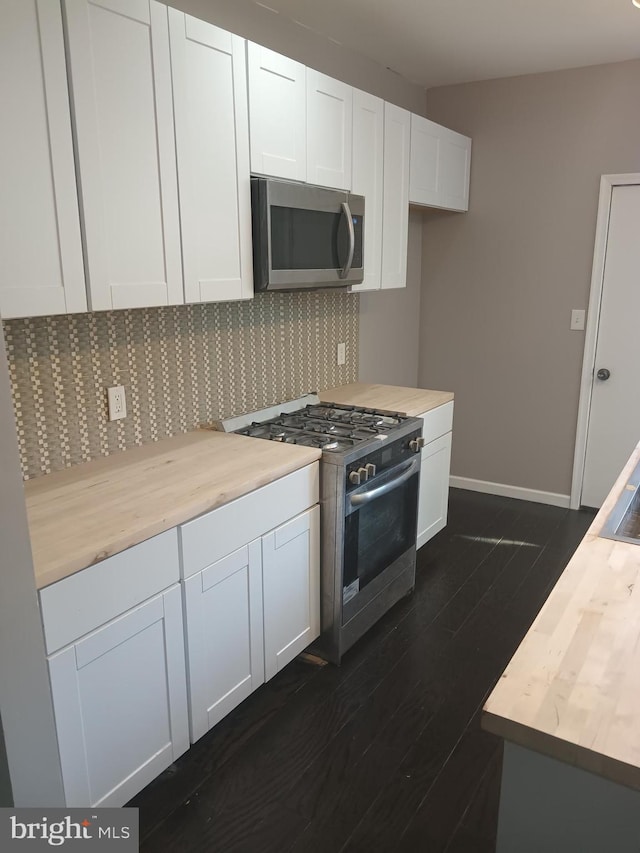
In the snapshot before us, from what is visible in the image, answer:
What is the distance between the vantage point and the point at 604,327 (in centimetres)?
392

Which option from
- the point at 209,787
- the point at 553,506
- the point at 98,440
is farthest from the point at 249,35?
the point at 553,506

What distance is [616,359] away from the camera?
12.9 ft

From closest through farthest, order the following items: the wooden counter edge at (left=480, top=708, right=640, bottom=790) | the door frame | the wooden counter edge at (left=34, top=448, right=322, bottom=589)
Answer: the wooden counter edge at (left=480, top=708, right=640, bottom=790) → the wooden counter edge at (left=34, top=448, right=322, bottom=589) → the door frame

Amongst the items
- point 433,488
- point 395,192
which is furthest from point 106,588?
point 395,192

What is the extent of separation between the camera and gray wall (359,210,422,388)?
154 inches

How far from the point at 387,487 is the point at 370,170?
1.48 meters

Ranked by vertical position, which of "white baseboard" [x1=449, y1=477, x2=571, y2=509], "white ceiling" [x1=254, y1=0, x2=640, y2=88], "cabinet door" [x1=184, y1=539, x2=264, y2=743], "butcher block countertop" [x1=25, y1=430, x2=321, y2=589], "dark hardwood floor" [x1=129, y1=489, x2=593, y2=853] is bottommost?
"dark hardwood floor" [x1=129, y1=489, x2=593, y2=853]

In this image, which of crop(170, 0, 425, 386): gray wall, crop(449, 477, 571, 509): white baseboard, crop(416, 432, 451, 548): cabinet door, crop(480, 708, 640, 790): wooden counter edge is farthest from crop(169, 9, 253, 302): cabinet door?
crop(449, 477, 571, 509): white baseboard

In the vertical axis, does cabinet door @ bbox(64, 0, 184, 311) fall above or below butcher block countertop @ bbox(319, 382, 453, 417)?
above

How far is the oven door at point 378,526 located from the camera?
250 cm

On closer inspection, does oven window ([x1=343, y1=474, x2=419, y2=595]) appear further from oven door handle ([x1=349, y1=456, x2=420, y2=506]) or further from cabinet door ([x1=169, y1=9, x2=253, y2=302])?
cabinet door ([x1=169, y1=9, x2=253, y2=302])

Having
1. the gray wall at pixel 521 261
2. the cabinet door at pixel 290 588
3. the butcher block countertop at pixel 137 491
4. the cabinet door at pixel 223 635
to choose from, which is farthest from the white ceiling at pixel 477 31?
the cabinet door at pixel 223 635

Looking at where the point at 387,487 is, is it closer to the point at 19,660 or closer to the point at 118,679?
the point at 118,679

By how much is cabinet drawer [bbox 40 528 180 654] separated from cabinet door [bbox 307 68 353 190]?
5.29 feet
